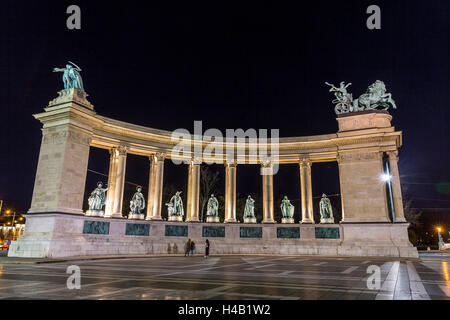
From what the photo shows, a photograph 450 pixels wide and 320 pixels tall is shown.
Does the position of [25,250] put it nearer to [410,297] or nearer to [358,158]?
[410,297]

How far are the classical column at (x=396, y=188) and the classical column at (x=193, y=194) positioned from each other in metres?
24.9

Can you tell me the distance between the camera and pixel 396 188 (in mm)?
38594

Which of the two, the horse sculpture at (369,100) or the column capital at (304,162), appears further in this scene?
the column capital at (304,162)

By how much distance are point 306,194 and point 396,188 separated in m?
11.0

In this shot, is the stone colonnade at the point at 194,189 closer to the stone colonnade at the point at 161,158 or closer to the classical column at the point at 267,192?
the classical column at the point at 267,192

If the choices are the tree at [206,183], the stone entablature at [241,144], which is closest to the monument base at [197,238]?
the stone entablature at [241,144]

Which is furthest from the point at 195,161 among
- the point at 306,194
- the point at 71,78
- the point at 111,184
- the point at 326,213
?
the point at 326,213

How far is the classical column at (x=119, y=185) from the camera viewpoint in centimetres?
3829

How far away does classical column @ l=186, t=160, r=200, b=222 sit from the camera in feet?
142

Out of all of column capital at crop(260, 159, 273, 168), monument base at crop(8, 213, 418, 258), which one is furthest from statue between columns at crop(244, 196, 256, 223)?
column capital at crop(260, 159, 273, 168)

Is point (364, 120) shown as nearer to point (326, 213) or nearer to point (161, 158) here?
point (326, 213)

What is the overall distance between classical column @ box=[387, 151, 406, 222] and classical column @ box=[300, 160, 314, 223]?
1010 cm
